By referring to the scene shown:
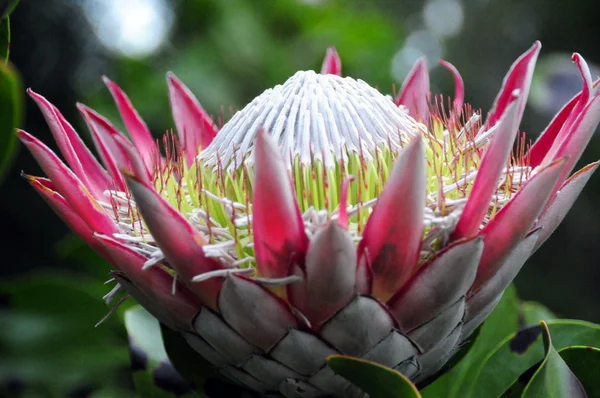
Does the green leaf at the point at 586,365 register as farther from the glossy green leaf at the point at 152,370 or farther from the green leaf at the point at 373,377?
the glossy green leaf at the point at 152,370

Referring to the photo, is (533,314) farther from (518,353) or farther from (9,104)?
(9,104)

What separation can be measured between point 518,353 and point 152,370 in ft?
2.21

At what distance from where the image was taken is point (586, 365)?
36.4 inches

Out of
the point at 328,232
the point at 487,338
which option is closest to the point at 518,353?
the point at 487,338

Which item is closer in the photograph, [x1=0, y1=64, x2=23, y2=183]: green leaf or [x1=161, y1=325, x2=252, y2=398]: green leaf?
[x1=0, y1=64, x2=23, y2=183]: green leaf

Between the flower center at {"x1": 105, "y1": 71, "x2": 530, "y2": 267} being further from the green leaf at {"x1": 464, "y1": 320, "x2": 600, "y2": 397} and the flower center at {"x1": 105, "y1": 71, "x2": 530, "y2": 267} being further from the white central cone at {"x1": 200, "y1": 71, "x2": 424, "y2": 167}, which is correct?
the green leaf at {"x1": 464, "y1": 320, "x2": 600, "y2": 397}

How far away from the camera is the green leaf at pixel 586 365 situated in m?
0.92

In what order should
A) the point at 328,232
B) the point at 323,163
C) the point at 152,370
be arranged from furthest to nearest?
1. the point at 152,370
2. the point at 323,163
3. the point at 328,232

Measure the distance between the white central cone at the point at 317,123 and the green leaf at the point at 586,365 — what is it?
1.31 ft

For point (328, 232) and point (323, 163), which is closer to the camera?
point (328, 232)

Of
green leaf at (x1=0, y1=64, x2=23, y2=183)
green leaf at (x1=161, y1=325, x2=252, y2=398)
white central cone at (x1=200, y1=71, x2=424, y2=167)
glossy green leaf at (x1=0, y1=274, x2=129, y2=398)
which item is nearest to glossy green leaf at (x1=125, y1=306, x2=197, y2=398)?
green leaf at (x1=161, y1=325, x2=252, y2=398)

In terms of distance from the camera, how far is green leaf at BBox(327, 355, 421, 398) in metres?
0.74

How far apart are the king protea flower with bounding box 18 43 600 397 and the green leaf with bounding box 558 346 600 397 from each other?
16 centimetres

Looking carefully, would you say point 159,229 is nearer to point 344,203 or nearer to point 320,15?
point 344,203
